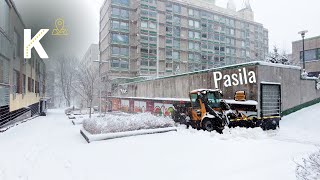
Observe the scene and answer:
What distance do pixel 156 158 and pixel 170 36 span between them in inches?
2162

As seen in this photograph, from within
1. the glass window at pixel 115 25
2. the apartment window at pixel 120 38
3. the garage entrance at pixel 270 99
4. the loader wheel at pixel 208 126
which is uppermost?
the glass window at pixel 115 25

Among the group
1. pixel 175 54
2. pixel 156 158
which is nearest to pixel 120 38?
pixel 175 54

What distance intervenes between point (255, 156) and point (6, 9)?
1874cm

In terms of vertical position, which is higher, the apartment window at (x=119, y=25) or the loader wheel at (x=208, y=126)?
the apartment window at (x=119, y=25)

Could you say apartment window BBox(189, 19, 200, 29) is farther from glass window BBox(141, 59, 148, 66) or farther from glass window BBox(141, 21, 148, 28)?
glass window BBox(141, 59, 148, 66)

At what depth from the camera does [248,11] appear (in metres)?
80.1

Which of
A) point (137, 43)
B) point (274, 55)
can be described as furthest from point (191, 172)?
point (137, 43)

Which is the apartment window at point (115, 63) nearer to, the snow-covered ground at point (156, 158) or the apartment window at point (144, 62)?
the apartment window at point (144, 62)

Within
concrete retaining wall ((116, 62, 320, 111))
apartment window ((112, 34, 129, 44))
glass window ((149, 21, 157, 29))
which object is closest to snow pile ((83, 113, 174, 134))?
concrete retaining wall ((116, 62, 320, 111))

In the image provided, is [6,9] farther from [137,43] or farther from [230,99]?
[137,43]

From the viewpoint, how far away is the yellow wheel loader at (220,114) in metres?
14.5

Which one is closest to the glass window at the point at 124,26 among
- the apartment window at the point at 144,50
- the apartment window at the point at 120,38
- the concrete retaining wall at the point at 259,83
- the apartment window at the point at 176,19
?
the apartment window at the point at 120,38

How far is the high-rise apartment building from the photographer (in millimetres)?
55188

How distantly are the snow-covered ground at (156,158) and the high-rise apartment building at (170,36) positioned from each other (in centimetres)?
3525
